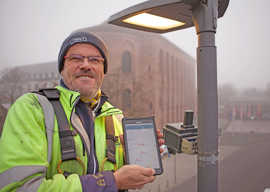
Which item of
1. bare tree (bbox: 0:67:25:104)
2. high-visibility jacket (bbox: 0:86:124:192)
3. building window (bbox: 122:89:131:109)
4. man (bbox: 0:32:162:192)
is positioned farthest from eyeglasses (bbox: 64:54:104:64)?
building window (bbox: 122:89:131:109)

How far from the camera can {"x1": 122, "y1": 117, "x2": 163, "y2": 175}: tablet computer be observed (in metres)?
1.23

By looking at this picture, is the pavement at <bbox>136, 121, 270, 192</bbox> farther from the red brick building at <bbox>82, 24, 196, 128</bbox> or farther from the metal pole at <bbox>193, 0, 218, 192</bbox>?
the red brick building at <bbox>82, 24, 196, 128</bbox>

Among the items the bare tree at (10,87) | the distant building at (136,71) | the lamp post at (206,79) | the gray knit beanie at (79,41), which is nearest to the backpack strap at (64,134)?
the gray knit beanie at (79,41)

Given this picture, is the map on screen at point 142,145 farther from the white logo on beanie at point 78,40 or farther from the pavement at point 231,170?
the pavement at point 231,170

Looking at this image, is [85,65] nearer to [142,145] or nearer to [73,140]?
[73,140]

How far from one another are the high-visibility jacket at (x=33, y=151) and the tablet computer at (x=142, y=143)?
0.23m

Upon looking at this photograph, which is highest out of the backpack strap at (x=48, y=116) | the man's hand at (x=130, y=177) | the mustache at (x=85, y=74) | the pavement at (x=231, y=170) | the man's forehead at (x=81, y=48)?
the man's forehead at (x=81, y=48)

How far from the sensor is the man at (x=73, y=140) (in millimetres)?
878

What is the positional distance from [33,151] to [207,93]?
3.67ft

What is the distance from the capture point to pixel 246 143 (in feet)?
72.1

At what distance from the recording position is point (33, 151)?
35.4 inches

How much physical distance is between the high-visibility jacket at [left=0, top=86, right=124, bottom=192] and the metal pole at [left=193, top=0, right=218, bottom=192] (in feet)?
2.48

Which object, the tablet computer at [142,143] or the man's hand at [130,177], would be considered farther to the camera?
the tablet computer at [142,143]

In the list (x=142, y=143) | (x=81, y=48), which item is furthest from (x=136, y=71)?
(x=142, y=143)
